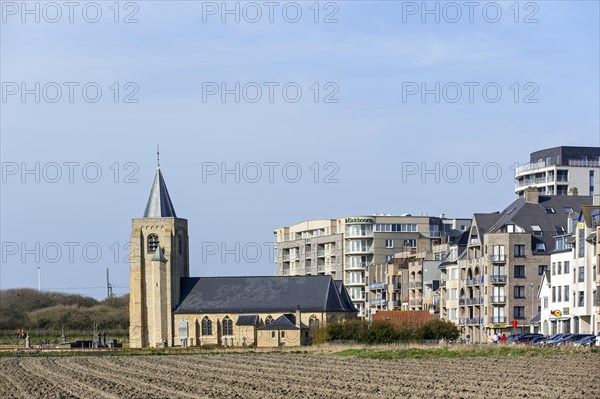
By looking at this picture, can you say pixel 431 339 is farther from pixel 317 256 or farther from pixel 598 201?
pixel 317 256

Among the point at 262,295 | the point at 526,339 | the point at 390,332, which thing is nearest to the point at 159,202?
the point at 262,295

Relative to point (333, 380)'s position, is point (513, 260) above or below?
above

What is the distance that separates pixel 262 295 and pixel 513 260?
3774 centimetres

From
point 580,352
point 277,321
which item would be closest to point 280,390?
point 580,352

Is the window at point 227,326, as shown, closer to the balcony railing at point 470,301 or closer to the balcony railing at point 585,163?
the balcony railing at point 470,301

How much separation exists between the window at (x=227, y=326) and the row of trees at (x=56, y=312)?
3196cm

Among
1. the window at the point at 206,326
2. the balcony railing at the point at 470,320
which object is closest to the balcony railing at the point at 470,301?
the balcony railing at the point at 470,320

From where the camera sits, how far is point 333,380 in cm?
4938

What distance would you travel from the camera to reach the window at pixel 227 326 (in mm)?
141250

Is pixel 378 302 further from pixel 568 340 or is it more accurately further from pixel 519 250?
pixel 568 340

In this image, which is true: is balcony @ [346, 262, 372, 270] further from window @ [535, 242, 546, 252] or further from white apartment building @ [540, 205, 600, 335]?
white apartment building @ [540, 205, 600, 335]

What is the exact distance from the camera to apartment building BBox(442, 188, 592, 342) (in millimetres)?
112062

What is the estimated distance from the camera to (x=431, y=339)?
106 meters

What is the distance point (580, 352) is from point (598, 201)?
3715 cm
